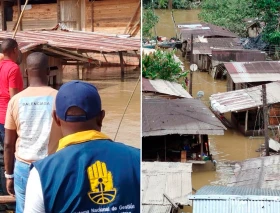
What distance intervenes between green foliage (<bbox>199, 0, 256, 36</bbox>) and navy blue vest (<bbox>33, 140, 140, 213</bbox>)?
14.8 metres

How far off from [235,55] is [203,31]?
11.9 feet

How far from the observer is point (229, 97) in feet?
32.9

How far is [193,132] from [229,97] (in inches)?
137

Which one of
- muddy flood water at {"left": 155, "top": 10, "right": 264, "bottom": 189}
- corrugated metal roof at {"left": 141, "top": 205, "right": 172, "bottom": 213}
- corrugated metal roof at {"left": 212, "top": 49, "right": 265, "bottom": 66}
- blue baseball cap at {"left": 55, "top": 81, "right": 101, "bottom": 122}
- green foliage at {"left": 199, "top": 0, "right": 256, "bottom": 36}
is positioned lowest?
muddy flood water at {"left": 155, "top": 10, "right": 264, "bottom": 189}

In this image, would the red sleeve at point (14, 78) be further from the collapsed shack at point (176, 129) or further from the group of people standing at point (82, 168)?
the collapsed shack at point (176, 129)

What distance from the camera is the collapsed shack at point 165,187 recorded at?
4844 millimetres

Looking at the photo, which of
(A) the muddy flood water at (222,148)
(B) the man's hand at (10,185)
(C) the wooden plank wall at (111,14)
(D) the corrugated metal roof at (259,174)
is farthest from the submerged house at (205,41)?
(B) the man's hand at (10,185)

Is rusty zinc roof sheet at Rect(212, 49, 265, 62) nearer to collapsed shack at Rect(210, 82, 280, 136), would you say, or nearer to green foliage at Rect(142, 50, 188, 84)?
collapsed shack at Rect(210, 82, 280, 136)

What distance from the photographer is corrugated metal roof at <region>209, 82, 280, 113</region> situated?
9.19 m

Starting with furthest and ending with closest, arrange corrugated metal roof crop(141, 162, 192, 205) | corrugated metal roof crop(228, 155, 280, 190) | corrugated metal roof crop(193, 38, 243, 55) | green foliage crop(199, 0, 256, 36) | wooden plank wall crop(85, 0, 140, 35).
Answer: green foliage crop(199, 0, 256, 36), corrugated metal roof crop(193, 38, 243, 55), wooden plank wall crop(85, 0, 140, 35), corrugated metal roof crop(228, 155, 280, 190), corrugated metal roof crop(141, 162, 192, 205)

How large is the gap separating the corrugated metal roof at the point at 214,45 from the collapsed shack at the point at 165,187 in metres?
9.97

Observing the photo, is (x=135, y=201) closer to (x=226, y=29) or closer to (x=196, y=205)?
(x=196, y=205)

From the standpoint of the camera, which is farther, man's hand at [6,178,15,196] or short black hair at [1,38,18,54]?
short black hair at [1,38,18,54]

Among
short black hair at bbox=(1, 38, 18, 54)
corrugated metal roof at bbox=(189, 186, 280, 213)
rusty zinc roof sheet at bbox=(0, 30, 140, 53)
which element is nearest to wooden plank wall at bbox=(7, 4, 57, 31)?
rusty zinc roof sheet at bbox=(0, 30, 140, 53)
